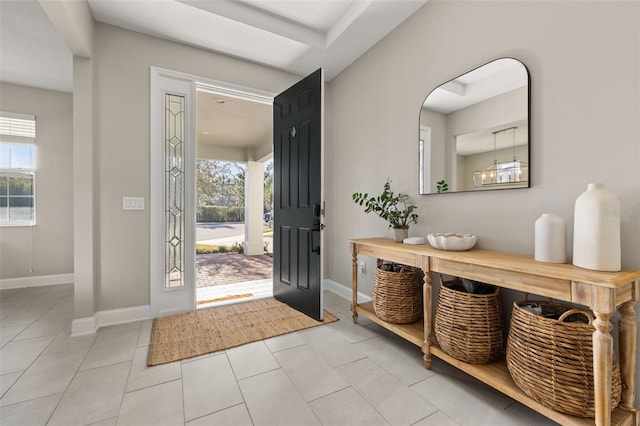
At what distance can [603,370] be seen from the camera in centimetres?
107

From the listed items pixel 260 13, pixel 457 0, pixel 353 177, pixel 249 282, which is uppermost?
pixel 260 13

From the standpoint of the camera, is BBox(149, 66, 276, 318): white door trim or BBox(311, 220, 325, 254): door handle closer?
BBox(311, 220, 325, 254): door handle

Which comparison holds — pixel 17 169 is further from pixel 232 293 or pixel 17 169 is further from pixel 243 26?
pixel 243 26

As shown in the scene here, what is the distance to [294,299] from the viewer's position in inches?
115

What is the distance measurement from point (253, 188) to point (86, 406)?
5.77 meters

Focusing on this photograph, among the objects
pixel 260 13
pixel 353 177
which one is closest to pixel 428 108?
pixel 353 177

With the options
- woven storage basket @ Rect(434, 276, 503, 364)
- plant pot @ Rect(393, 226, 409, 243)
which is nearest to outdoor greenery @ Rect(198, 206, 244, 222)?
plant pot @ Rect(393, 226, 409, 243)

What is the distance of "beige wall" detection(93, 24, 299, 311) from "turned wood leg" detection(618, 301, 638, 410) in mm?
3375

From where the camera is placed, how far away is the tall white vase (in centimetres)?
119

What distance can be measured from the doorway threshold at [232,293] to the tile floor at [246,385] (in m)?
0.87

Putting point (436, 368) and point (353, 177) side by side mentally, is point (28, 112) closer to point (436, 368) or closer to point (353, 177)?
point (353, 177)

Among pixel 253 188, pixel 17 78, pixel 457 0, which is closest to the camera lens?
pixel 457 0

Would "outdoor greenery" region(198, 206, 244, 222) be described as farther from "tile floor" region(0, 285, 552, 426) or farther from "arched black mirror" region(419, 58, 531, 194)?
"arched black mirror" region(419, 58, 531, 194)

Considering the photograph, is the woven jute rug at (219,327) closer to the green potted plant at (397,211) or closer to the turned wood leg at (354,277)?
the turned wood leg at (354,277)
